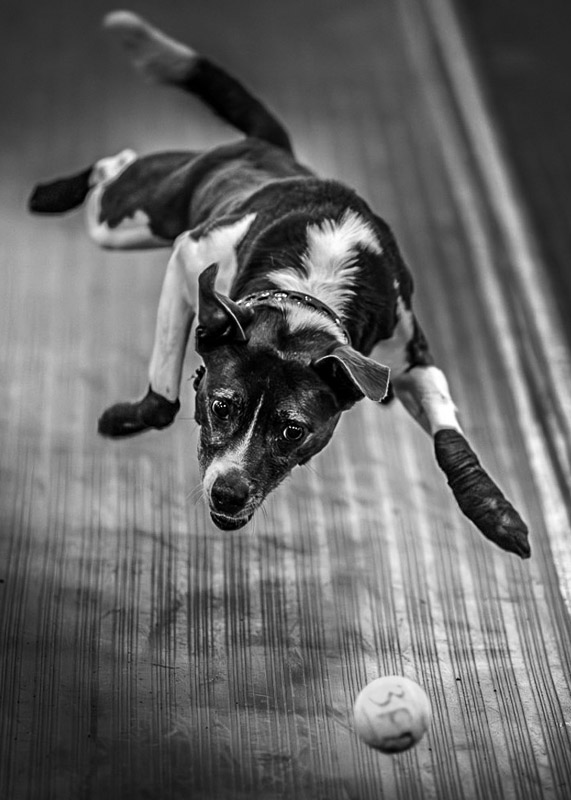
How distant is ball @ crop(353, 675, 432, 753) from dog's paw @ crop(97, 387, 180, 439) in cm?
77

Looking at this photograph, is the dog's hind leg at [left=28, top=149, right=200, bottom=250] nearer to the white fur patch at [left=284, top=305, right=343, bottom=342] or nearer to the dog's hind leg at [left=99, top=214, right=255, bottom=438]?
the dog's hind leg at [left=99, top=214, right=255, bottom=438]

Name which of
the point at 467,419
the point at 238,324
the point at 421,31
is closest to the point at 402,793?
the point at 238,324

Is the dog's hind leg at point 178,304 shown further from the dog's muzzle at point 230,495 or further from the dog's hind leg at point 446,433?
the dog's muzzle at point 230,495

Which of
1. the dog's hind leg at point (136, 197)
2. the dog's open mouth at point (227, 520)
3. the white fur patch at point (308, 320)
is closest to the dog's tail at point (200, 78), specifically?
the dog's hind leg at point (136, 197)

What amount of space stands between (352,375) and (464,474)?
0.40 metres

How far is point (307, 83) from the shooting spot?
4324mm

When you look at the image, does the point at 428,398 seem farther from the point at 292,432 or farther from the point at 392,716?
the point at 392,716

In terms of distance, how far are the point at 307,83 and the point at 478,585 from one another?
2408 millimetres

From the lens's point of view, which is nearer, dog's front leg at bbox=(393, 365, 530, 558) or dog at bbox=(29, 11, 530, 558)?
dog at bbox=(29, 11, 530, 558)

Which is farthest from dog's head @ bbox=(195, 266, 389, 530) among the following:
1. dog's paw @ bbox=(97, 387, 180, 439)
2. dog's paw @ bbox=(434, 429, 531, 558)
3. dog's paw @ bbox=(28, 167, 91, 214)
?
dog's paw @ bbox=(28, 167, 91, 214)

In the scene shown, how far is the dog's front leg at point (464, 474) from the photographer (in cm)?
211

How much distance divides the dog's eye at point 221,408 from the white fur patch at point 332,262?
29cm

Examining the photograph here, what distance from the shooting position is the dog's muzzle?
76.8 inches

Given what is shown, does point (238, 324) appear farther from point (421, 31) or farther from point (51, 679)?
point (421, 31)
